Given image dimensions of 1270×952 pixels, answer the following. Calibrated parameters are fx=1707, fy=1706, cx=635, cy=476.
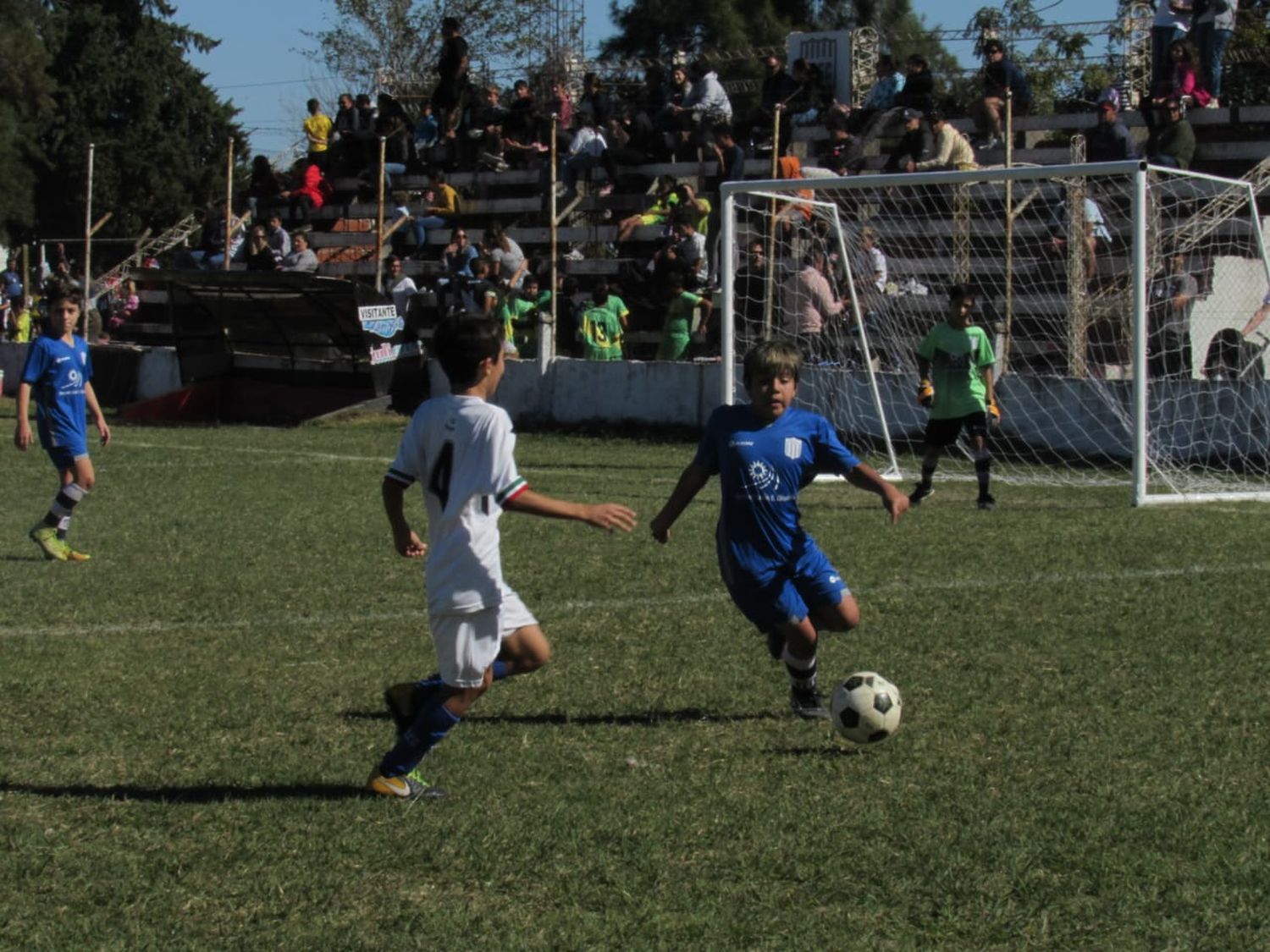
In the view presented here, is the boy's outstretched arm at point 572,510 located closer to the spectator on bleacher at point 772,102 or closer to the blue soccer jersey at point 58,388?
the blue soccer jersey at point 58,388

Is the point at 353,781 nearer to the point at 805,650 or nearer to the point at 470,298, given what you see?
the point at 805,650

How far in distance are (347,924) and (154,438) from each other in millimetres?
16349

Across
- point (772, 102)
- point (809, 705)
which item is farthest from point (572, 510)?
point (772, 102)

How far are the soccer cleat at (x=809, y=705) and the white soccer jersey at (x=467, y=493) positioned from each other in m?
1.66

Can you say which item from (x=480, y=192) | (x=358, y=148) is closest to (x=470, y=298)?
(x=480, y=192)

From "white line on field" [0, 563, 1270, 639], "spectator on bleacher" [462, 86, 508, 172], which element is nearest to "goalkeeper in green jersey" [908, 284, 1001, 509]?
"white line on field" [0, 563, 1270, 639]

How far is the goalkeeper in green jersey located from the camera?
12930 mm

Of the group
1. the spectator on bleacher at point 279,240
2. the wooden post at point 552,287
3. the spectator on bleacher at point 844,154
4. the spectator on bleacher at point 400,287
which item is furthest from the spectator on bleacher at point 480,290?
the spectator on bleacher at point 279,240

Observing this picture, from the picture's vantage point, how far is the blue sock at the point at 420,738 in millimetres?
5168

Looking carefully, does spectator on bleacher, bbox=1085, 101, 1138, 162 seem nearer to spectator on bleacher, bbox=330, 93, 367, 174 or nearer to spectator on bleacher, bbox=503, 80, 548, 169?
spectator on bleacher, bbox=503, 80, 548, 169

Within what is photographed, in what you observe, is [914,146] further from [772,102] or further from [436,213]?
[436,213]

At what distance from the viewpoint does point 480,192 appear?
90.5 ft

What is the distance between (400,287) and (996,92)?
8455 mm

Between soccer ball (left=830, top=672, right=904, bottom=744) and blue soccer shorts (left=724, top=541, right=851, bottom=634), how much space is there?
0.44 meters
